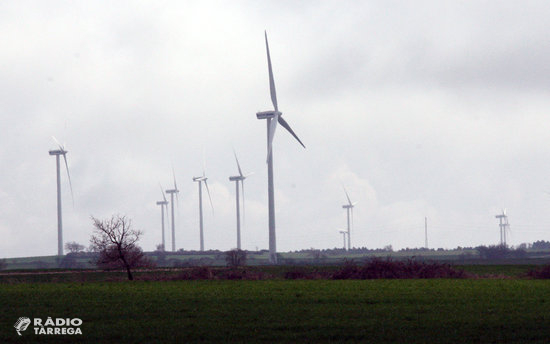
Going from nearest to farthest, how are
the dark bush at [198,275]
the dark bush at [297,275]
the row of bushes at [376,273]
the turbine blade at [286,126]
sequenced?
the row of bushes at [376,273]
the dark bush at [198,275]
the dark bush at [297,275]
the turbine blade at [286,126]

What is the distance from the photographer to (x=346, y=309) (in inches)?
1607

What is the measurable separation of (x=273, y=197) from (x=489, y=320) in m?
108

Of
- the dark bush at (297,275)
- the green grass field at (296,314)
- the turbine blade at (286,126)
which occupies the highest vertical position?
the turbine blade at (286,126)

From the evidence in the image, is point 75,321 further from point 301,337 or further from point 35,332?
point 301,337

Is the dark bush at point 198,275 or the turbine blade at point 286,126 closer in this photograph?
the dark bush at point 198,275

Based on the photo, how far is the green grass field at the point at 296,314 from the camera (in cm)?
3117

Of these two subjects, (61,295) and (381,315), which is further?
(61,295)

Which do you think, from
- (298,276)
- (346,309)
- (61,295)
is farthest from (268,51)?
(346,309)

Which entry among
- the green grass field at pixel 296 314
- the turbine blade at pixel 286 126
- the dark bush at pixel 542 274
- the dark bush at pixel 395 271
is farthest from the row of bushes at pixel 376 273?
the turbine blade at pixel 286 126

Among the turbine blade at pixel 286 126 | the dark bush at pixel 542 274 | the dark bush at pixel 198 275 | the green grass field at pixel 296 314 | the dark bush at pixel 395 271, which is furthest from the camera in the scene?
the turbine blade at pixel 286 126

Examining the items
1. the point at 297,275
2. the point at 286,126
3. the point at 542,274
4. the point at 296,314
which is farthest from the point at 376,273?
the point at 286,126

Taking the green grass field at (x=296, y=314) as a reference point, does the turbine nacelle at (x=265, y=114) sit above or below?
above

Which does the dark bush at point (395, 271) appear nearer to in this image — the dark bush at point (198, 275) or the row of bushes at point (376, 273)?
the row of bushes at point (376, 273)

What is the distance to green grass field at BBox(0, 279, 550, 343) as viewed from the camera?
31.2 metres
